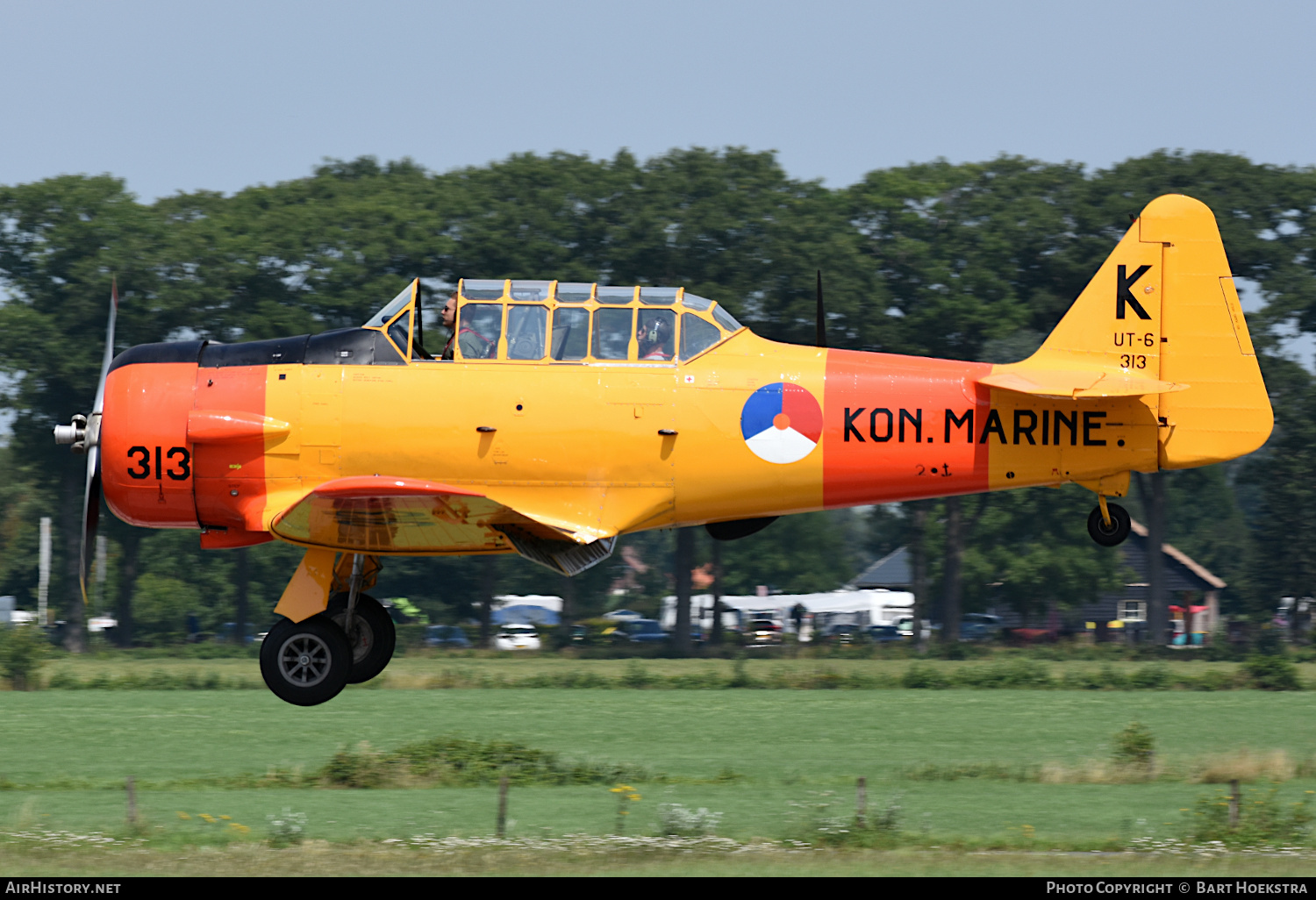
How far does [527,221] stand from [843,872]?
111 ft

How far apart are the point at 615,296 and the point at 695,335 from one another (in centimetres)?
86

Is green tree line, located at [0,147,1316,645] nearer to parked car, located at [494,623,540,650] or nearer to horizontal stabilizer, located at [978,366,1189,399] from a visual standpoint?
parked car, located at [494,623,540,650]

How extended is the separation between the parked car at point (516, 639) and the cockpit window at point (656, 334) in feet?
105

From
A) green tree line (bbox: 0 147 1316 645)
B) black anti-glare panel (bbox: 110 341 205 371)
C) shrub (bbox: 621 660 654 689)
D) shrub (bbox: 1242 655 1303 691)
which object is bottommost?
shrub (bbox: 621 660 654 689)

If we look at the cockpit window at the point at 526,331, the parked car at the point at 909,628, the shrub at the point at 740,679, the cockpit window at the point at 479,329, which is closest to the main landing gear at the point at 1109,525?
the cockpit window at the point at 526,331

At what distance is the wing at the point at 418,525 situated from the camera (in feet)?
42.5

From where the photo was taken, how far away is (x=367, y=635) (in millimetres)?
15289

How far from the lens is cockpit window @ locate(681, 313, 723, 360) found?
14453mm

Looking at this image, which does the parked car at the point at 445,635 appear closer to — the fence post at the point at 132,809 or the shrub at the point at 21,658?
the shrub at the point at 21,658

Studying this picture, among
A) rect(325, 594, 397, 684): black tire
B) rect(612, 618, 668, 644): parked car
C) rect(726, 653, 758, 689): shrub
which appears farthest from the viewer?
rect(612, 618, 668, 644): parked car

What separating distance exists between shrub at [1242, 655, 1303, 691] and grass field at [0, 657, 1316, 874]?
0.87 m

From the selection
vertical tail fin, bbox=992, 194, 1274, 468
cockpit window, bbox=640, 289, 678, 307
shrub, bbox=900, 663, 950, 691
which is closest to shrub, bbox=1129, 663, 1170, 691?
shrub, bbox=900, 663, 950, 691

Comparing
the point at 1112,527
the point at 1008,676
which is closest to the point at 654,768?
the point at 1112,527

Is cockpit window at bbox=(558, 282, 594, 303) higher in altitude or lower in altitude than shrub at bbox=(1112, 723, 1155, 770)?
higher
